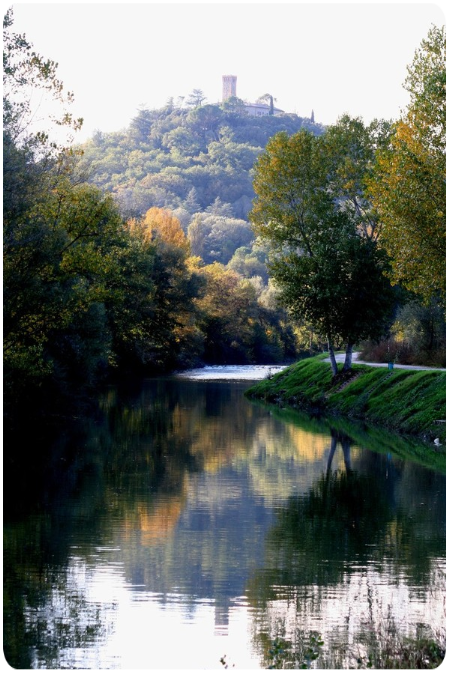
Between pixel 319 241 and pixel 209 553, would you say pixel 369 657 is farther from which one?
pixel 319 241

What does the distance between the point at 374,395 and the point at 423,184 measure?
1498 centimetres

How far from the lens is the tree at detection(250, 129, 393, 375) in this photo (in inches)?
1842

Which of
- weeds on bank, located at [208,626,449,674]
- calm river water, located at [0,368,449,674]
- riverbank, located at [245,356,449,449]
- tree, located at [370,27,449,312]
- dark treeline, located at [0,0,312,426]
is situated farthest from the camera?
riverbank, located at [245,356,449,449]

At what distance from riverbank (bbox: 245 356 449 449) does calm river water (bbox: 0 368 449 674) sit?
411 cm

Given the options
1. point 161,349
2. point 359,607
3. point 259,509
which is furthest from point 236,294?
point 359,607

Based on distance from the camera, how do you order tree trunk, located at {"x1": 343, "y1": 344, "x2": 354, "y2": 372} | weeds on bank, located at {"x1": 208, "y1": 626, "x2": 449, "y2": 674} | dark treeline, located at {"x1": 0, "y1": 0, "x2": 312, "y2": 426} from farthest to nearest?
tree trunk, located at {"x1": 343, "y1": 344, "x2": 354, "y2": 372}
dark treeline, located at {"x1": 0, "y1": 0, "x2": 312, "y2": 426}
weeds on bank, located at {"x1": 208, "y1": 626, "x2": 449, "y2": 674}

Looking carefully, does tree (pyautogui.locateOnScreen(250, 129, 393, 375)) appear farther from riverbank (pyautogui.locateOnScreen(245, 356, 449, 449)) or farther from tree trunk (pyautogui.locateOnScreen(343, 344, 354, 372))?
riverbank (pyautogui.locateOnScreen(245, 356, 449, 449))

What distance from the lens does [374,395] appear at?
1731 inches

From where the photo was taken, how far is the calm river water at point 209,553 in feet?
37.4

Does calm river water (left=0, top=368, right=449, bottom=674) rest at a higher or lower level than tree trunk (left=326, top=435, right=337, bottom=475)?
lower

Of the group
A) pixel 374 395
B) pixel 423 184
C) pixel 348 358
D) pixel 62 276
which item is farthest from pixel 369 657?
pixel 348 358

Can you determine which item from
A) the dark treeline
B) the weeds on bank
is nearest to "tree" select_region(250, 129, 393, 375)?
the dark treeline

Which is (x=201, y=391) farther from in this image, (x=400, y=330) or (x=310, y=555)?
(x=310, y=555)

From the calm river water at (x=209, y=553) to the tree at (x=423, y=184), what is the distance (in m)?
6.11
